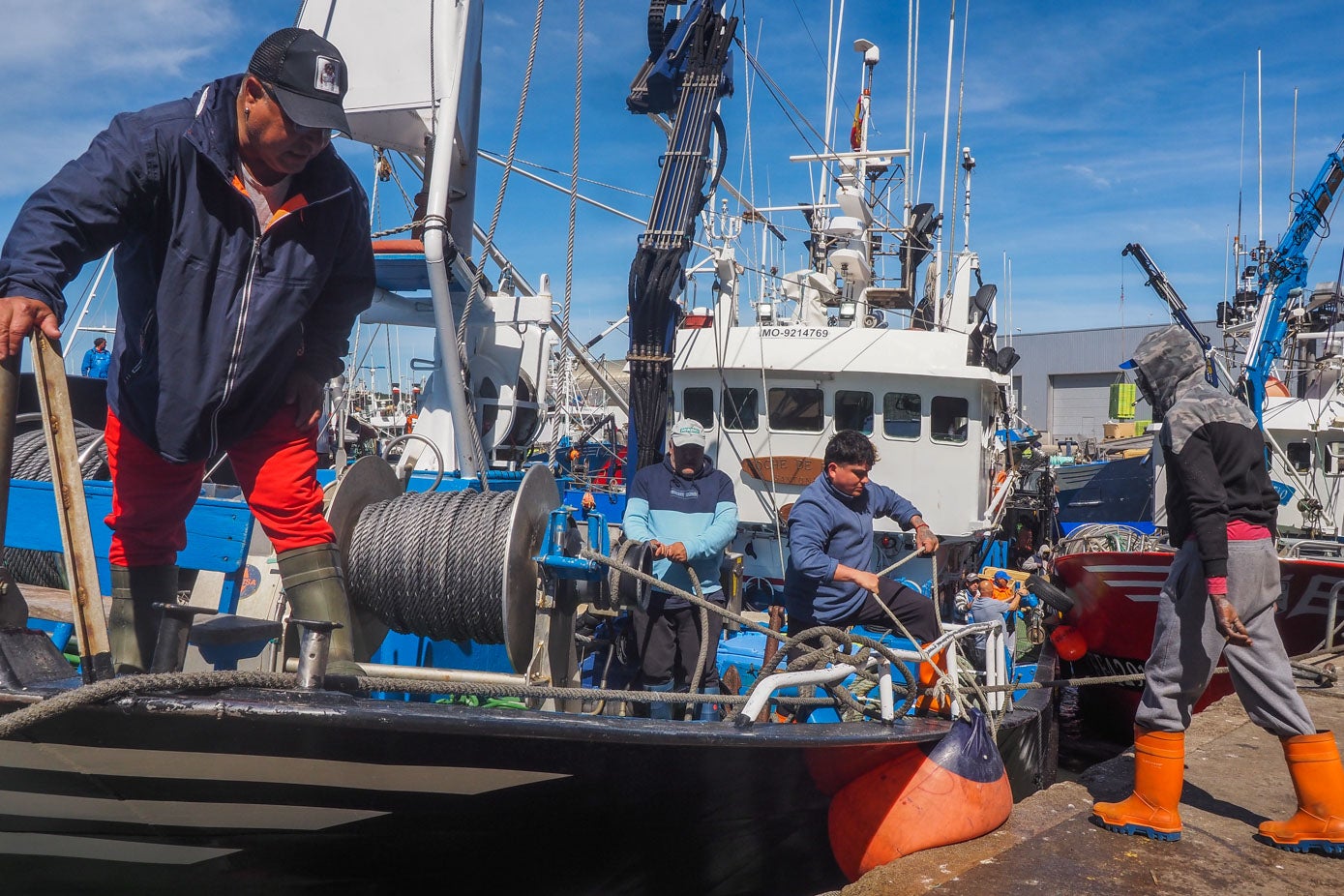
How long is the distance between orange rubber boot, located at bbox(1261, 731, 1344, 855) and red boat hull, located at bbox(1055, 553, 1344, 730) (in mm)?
4417

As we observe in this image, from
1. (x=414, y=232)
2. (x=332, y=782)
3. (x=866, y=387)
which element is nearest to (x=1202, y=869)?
(x=332, y=782)

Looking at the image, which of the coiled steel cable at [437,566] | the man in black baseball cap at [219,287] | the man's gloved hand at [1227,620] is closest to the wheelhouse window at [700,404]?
the coiled steel cable at [437,566]

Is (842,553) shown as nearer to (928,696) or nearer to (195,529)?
(928,696)

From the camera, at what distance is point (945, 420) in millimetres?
9414

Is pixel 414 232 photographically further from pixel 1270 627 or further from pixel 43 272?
pixel 1270 627

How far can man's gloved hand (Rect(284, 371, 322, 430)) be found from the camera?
2.68 m

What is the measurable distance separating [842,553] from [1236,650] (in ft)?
6.07

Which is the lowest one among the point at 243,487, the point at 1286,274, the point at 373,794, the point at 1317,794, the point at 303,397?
the point at 1317,794

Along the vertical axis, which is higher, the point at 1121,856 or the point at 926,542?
the point at 926,542

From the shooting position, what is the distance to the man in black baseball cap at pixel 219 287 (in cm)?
229

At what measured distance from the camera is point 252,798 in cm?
253

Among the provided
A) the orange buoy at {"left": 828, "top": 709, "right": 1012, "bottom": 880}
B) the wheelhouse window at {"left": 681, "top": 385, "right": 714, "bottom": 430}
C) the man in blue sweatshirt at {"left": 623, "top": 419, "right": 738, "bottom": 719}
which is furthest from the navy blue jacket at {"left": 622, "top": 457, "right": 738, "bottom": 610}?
the wheelhouse window at {"left": 681, "top": 385, "right": 714, "bottom": 430}

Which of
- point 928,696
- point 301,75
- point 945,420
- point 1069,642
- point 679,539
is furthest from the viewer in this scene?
point 945,420

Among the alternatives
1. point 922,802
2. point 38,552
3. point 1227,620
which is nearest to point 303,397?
point 38,552
